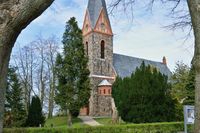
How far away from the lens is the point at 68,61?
33.6 metres

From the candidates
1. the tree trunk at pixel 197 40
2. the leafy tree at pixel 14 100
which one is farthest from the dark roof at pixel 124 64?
the tree trunk at pixel 197 40

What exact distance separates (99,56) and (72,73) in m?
16.3

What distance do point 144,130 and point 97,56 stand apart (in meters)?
29.9

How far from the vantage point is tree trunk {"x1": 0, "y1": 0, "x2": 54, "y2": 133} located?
3.27 meters

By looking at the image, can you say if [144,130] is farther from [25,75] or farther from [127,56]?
[127,56]

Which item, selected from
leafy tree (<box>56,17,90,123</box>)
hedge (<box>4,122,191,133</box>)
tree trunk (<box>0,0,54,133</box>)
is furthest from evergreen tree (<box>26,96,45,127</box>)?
tree trunk (<box>0,0,54,133</box>)

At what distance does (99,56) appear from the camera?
49.7 metres

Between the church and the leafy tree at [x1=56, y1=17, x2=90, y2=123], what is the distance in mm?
12512

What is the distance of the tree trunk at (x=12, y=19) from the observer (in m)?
3.27

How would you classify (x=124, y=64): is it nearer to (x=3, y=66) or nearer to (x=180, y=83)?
(x=180, y=83)

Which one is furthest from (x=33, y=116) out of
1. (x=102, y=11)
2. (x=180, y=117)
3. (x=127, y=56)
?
(x=127, y=56)

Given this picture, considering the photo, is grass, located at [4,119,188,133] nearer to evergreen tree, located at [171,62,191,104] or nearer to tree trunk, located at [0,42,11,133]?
evergreen tree, located at [171,62,191,104]

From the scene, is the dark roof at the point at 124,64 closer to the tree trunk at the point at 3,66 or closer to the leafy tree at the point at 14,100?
the leafy tree at the point at 14,100

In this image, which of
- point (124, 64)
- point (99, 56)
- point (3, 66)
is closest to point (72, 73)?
point (99, 56)
